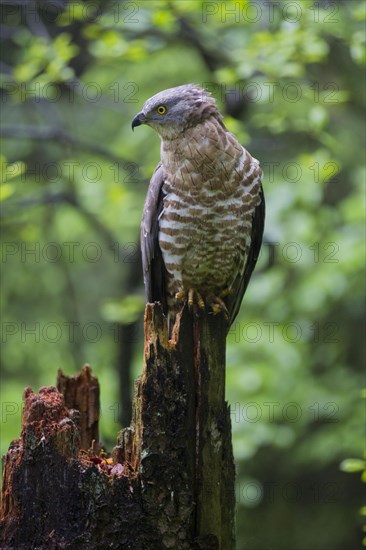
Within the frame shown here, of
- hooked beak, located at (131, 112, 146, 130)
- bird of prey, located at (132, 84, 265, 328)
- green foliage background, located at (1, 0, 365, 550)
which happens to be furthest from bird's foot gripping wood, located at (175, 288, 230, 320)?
green foliage background, located at (1, 0, 365, 550)

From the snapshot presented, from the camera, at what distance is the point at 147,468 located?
10.7 ft

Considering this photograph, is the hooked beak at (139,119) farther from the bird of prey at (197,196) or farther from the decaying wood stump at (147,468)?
the decaying wood stump at (147,468)

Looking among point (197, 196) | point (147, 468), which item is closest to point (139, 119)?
point (197, 196)

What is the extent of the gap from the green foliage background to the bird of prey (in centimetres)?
167

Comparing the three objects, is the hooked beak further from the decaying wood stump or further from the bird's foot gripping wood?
the decaying wood stump

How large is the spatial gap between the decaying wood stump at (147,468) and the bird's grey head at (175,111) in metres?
1.45

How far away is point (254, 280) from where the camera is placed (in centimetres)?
755

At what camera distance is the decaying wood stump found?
123 inches

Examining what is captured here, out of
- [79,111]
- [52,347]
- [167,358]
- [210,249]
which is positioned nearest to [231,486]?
[167,358]

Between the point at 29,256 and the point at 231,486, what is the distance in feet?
22.7

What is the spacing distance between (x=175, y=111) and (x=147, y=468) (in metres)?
2.27

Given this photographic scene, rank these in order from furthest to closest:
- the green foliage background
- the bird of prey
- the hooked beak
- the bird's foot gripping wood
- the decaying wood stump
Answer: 1. the green foliage background
2. the hooked beak
3. the bird of prey
4. the bird's foot gripping wood
5. the decaying wood stump

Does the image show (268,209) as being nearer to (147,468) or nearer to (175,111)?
(175,111)

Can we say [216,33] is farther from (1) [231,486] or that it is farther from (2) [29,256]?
(1) [231,486]
